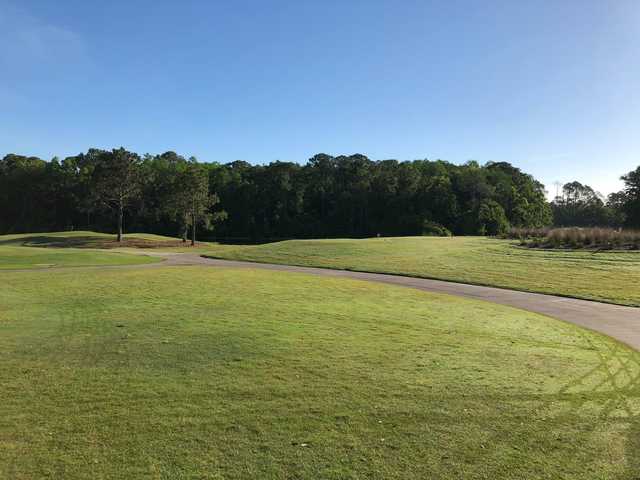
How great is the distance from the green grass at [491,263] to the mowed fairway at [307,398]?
8.28 meters

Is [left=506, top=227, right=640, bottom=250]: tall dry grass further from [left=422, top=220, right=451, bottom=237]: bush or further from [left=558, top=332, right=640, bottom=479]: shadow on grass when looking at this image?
[left=422, top=220, right=451, bottom=237]: bush

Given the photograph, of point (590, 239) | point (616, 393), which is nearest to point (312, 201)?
point (590, 239)

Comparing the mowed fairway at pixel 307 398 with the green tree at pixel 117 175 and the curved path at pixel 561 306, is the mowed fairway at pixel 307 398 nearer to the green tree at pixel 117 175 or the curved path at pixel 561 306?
the curved path at pixel 561 306

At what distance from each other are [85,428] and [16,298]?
33.3 ft

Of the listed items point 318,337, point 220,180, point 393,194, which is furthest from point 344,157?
point 318,337

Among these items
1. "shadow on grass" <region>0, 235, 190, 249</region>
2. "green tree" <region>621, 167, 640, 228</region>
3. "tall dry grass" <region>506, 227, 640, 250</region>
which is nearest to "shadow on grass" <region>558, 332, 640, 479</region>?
Answer: "tall dry grass" <region>506, 227, 640, 250</region>

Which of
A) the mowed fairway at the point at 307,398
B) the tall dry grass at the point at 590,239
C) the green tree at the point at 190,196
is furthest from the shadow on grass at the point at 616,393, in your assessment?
the green tree at the point at 190,196

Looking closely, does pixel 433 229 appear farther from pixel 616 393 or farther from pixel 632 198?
pixel 616 393

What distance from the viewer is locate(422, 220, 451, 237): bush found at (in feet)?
250


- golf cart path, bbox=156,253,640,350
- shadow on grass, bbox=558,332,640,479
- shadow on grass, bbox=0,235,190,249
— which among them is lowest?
golf cart path, bbox=156,253,640,350

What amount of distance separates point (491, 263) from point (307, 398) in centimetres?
2134

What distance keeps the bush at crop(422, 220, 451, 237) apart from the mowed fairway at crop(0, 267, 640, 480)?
6687 cm

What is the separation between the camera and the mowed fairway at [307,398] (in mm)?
4105

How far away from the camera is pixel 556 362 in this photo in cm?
754
